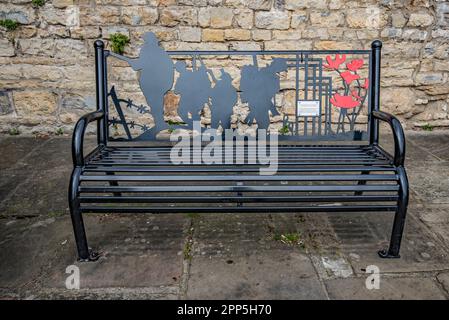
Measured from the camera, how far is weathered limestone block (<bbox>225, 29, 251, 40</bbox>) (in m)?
4.04

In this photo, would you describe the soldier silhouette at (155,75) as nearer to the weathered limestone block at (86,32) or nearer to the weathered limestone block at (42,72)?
the weathered limestone block at (86,32)

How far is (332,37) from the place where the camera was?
406 cm

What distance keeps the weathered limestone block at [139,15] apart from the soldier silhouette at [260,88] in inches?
76.2

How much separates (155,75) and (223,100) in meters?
0.44

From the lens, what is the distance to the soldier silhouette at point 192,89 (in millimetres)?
2475

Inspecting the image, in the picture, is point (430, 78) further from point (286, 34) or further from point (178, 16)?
point (178, 16)

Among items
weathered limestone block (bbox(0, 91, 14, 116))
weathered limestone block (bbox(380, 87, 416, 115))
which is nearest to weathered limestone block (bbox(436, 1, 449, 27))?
weathered limestone block (bbox(380, 87, 416, 115))

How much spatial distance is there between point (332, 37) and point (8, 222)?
3.29 metres

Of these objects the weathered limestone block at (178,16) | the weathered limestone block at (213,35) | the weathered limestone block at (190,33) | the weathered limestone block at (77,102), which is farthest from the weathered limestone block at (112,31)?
the weathered limestone block at (213,35)

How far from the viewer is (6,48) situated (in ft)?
13.4

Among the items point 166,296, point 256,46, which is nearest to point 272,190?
point 166,296
